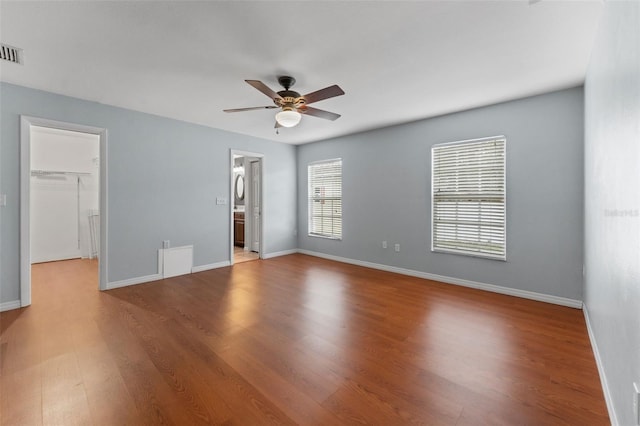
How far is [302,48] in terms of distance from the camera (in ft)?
7.66

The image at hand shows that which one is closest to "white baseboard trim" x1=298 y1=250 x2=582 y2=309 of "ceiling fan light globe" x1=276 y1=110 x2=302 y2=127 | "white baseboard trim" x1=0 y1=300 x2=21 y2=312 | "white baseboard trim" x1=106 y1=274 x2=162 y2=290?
"ceiling fan light globe" x1=276 y1=110 x2=302 y2=127

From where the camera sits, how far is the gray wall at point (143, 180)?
3062 mm

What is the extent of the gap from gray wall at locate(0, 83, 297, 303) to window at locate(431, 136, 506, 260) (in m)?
3.59

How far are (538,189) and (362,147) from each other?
283 cm

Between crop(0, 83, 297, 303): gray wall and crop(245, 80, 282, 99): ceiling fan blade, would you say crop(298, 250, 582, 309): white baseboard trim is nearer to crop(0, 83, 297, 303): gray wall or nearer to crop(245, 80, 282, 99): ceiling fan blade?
crop(0, 83, 297, 303): gray wall

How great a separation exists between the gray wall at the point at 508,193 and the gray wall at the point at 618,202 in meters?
1.22

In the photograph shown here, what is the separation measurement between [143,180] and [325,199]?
3.39m

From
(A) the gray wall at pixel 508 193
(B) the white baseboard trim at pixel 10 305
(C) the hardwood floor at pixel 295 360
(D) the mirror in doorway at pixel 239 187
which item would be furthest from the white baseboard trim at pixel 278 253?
(B) the white baseboard trim at pixel 10 305

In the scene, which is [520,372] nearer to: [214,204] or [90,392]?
[90,392]

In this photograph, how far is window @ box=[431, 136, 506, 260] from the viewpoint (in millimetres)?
3643

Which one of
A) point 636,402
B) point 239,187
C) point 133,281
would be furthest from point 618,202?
point 239,187

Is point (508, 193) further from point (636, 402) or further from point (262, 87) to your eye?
point (262, 87)

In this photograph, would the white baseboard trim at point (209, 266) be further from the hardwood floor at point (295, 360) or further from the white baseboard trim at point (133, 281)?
the hardwood floor at point (295, 360)

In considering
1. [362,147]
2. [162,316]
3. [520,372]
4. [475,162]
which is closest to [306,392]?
[520,372]
